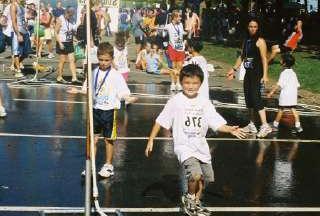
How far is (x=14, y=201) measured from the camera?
6566 mm

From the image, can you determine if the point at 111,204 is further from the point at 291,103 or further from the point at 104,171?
the point at 291,103

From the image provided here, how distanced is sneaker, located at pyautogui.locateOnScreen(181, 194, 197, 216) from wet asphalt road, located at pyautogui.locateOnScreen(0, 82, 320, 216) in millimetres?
478

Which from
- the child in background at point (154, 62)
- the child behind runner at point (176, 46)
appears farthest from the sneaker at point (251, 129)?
the child in background at point (154, 62)

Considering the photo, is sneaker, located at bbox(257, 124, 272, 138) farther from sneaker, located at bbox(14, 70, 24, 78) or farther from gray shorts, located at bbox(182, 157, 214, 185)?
sneaker, located at bbox(14, 70, 24, 78)

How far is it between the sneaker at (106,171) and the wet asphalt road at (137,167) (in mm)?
100

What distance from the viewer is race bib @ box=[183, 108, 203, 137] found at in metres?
6.36

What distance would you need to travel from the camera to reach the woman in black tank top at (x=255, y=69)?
1078 centimetres

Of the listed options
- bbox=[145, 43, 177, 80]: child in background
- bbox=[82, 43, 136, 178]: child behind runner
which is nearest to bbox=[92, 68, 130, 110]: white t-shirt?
bbox=[82, 43, 136, 178]: child behind runner

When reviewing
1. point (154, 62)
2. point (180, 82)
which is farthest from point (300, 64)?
point (180, 82)

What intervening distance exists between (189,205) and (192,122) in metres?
0.85

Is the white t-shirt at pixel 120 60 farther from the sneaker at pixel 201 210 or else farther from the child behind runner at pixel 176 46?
A: the sneaker at pixel 201 210

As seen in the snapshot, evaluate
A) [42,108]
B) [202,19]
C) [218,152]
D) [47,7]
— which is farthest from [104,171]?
[202,19]

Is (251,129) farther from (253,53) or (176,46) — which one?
(176,46)

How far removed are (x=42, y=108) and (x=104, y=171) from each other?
5.18m
